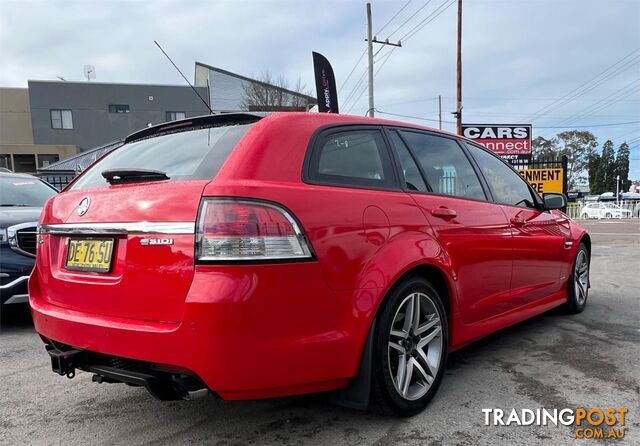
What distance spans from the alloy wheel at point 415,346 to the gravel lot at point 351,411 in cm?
17

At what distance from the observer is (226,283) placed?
202cm

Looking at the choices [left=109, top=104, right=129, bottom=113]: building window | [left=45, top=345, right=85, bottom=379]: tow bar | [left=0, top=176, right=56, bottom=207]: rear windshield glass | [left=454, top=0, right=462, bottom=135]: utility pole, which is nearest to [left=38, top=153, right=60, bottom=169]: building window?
[left=109, top=104, right=129, bottom=113]: building window

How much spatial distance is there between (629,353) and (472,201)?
1.74 metres

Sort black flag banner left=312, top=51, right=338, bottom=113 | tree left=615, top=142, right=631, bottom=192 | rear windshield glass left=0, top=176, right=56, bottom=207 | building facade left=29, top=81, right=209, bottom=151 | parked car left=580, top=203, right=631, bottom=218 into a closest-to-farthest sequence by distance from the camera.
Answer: rear windshield glass left=0, top=176, right=56, bottom=207 → black flag banner left=312, top=51, right=338, bottom=113 → parked car left=580, top=203, right=631, bottom=218 → building facade left=29, top=81, right=209, bottom=151 → tree left=615, top=142, right=631, bottom=192

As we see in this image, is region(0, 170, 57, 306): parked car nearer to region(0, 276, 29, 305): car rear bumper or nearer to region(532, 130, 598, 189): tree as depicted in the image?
region(0, 276, 29, 305): car rear bumper

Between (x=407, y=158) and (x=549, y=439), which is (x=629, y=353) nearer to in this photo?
(x=549, y=439)

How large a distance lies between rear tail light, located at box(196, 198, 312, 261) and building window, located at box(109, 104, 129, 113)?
39612 millimetres

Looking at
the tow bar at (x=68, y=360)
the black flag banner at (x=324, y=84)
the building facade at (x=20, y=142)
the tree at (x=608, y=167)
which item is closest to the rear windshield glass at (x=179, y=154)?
the tow bar at (x=68, y=360)

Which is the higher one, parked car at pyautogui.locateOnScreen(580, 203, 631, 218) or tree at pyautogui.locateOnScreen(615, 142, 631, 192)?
tree at pyautogui.locateOnScreen(615, 142, 631, 192)

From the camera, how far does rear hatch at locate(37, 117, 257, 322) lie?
2.13 m

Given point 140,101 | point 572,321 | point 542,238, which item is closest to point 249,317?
point 542,238

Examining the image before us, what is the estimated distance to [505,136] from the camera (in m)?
17.4

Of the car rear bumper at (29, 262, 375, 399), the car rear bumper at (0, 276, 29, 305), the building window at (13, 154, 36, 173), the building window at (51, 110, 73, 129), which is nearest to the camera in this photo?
the car rear bumper at (29, 262, 375, 399)

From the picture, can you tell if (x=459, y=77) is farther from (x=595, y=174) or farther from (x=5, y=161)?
(x=595, y=174)
